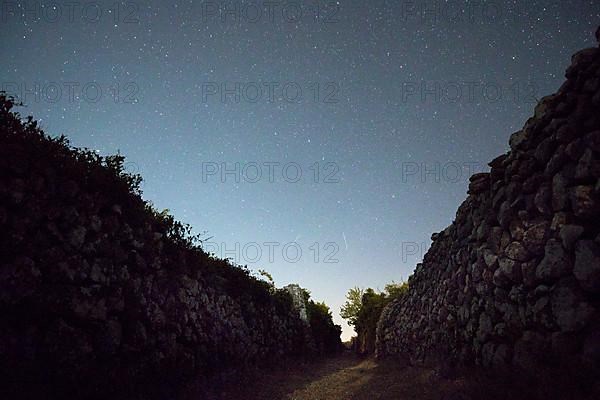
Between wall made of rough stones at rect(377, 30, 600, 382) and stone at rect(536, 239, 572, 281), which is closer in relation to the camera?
wall made of rough stones at rect(377, 30, 600, 382)

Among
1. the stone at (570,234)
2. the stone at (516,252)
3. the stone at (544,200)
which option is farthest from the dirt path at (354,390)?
the stone at (544,200)

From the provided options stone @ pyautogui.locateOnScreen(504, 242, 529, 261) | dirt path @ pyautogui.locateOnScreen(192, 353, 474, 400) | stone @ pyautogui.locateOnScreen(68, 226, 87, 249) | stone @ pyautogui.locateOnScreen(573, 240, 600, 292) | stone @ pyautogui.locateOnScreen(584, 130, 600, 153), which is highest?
stone @ pyautogui.locateOnScreen(584, 130, 600, 153)

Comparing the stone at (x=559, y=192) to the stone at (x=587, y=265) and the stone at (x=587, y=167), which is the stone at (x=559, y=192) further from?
the stone at (x=587, y=265)

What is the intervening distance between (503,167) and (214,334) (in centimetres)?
772

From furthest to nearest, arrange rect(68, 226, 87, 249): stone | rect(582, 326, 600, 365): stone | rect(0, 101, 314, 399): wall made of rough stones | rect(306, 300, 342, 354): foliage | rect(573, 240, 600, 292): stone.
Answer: rect(306, 300, 342, 354): foliage → rect(68, 226, 87, 249): stone → rect(0, 101, 314, 399): wall made of rough stones → rect(573, 240, 600, 292): stone → rect(582, 326, 600, 365): stone

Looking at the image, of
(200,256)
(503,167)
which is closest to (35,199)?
(200,256)

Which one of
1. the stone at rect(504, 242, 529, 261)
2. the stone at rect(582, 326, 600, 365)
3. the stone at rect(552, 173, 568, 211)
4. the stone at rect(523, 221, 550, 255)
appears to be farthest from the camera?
the stone at rect(504, 242, 529, 261)

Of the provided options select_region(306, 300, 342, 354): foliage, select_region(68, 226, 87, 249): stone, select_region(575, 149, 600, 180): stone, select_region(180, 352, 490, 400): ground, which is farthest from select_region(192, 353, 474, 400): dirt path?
select_region(306, 300, 342, 354): foliage

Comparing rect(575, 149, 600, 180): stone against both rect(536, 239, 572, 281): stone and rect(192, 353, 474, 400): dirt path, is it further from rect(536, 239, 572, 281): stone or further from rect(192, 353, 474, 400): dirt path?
rect(192, 353, 474, 400): dirt path

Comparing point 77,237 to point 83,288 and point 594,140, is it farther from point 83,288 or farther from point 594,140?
point 594,140

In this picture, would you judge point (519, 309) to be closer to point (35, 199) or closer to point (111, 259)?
point (111, 259)

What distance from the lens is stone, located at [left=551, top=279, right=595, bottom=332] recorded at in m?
4.11

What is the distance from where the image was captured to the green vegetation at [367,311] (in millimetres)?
28375

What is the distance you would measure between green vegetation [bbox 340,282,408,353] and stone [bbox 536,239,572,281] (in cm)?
2244
